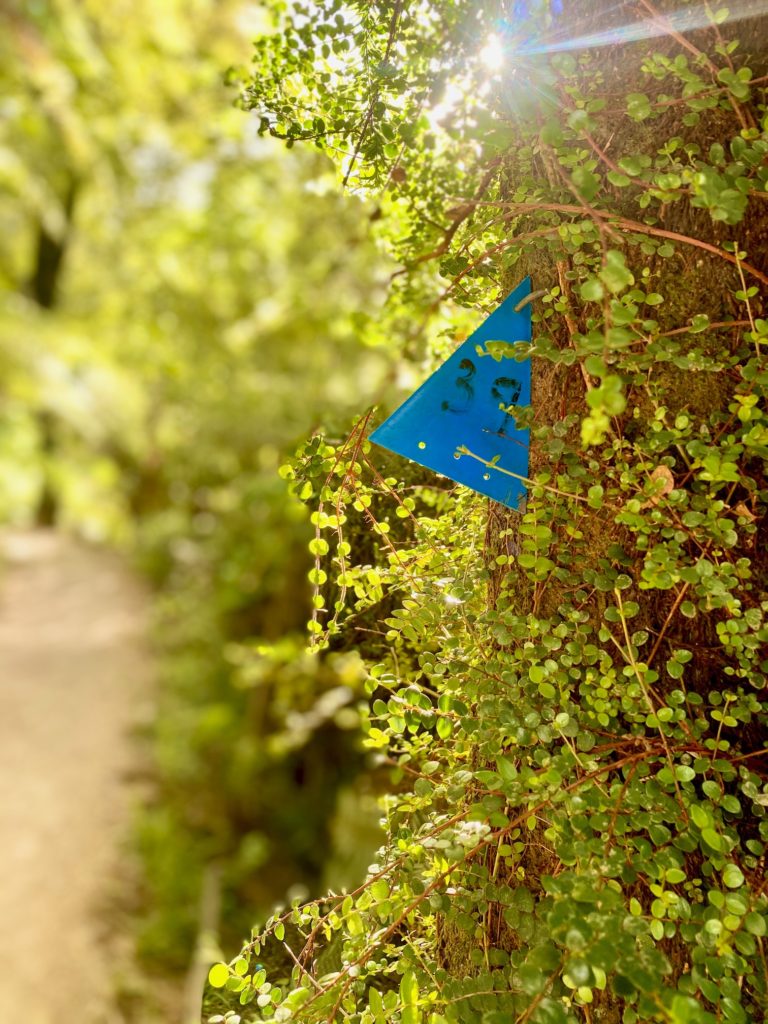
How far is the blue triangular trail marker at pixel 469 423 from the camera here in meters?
1.03

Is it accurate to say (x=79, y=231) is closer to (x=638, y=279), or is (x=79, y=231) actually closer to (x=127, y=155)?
(x=127, y=155)

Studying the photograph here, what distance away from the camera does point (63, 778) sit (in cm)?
518

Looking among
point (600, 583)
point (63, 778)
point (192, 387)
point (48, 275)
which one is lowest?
point (63, 778)

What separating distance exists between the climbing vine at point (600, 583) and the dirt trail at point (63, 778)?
321 cm

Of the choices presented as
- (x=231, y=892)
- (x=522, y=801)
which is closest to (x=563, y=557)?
(x=522, y=801)


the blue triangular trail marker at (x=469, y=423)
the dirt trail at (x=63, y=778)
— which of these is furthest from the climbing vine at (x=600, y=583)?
the dirt trail at (x=63, y=778)

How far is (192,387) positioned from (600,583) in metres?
7.67

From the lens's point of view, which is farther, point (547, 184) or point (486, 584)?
point (486, 584)

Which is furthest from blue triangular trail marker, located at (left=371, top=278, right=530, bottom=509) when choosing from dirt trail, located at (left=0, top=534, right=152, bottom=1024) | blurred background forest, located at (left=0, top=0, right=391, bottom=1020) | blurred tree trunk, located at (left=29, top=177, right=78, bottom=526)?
blurred tree trunk, located at (left=29, top=177, right=78, bottom=526)

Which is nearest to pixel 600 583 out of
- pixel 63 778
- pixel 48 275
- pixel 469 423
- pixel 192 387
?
pixel 469 423

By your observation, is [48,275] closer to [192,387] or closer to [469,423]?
[192,387]

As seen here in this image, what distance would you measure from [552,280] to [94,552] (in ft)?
36.0

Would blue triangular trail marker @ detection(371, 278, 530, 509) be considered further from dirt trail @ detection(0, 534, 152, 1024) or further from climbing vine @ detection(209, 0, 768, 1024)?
dirt trail @ detection(0, 534, 152, 1024)

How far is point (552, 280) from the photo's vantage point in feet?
3.24
